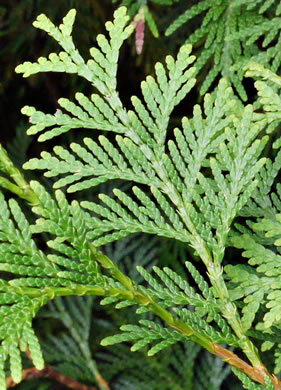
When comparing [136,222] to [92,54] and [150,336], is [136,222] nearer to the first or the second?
[150,336]

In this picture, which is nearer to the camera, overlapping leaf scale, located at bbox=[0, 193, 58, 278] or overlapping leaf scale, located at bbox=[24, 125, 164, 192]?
overlapping leaf scale, located at bbox=[0, 193, 58, 278]

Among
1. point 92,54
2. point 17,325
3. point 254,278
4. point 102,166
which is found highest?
point 92,54

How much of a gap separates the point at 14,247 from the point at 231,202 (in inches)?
13.8

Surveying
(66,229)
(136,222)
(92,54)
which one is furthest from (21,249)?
(92,54)

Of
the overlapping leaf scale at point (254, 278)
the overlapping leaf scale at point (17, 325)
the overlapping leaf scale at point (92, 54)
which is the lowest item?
the overlapping leaf scale at point (254, 278)

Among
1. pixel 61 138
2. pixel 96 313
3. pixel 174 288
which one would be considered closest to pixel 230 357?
pixel 174 288

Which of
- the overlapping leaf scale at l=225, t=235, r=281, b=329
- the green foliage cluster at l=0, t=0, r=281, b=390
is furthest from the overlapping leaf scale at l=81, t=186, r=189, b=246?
the overlapping leaf scale at l=225, t=235, r=281, b=329

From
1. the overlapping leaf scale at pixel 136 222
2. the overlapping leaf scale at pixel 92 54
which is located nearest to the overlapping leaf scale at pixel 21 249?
the overlapping leaf scale at pixel 136 222

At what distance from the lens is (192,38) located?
1.29 metres

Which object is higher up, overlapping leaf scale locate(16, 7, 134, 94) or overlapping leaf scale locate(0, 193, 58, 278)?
overlapping leaf scale locate(16, 7, 134, 94)

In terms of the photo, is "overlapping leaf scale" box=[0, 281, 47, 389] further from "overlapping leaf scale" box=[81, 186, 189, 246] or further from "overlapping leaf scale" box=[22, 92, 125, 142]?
"overlapping leaf scale" box=[22, 92, 125, 142]

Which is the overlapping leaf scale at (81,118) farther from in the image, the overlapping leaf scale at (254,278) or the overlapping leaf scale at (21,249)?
the overlapping leaf scale at (254,278)

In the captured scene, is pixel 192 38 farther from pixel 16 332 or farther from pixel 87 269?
pixel 16 332

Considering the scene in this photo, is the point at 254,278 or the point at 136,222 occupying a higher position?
the point at 136,222
